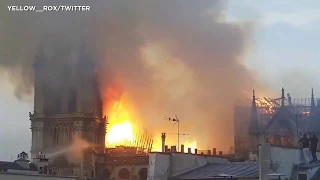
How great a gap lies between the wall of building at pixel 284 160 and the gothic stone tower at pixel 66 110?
Result: 208 ft

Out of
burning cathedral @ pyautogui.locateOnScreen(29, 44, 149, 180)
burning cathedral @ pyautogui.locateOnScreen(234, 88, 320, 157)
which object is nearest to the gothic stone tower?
burning cathedral @ pyautogui.locateOnScreen(29, 44, 149, 180)

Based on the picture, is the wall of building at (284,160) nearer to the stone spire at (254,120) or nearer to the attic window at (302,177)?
the attic window at (302,177)

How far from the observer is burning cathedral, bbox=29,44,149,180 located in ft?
308

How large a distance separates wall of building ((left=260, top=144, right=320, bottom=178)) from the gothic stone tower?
6340cm

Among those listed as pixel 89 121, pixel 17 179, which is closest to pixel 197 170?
pixel 17 179

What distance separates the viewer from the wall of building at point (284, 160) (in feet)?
107

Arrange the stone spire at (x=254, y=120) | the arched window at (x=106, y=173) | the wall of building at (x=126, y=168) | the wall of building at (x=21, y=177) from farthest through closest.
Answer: the stone spire at (x=254, y=120), the arched window at (x=106, y=173), the wall of building at (x=126, y=168), the wall of building at (x=21, y=177)

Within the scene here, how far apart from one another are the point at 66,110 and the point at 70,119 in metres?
2.33

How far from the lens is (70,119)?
99000mm

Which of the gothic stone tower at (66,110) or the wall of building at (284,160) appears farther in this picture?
the gothic stone tower at (66,110)

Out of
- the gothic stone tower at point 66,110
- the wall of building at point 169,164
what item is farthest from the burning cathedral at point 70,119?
the wall of building at point 169,164

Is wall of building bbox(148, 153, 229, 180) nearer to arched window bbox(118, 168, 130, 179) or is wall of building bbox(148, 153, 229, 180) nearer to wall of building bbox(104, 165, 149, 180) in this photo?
wall of building bbox(104, 165, 149, 180)

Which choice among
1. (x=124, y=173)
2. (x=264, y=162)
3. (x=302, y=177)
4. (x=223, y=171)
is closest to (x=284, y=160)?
(x=302, y=177)

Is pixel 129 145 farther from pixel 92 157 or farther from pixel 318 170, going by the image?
pixel 318 170
